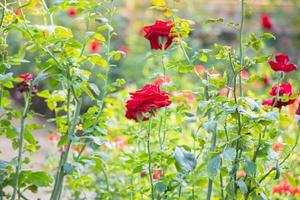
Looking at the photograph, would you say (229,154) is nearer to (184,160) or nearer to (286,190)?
(184,160)

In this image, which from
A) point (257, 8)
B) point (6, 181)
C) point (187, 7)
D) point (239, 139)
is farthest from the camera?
point (257, 8)

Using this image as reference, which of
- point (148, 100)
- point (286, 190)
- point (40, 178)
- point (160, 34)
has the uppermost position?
point (160, 34)

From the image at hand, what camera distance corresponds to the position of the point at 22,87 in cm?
173

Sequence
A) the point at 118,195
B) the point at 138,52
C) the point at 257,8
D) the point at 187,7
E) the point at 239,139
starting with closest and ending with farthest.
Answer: the point at 239,139
the point at 118,195
the point at 138,52
the point at 187,7
the point at 257,8

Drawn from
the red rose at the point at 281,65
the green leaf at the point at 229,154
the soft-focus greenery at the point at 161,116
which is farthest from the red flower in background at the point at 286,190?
the green leaf at the point at 229,154

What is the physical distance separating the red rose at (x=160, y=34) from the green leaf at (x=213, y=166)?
0.36 meters

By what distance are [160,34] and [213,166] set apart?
1.29ft

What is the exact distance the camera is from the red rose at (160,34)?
1.62 metres

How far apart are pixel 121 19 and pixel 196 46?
1.00m

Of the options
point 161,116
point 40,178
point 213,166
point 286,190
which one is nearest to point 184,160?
point 213,166

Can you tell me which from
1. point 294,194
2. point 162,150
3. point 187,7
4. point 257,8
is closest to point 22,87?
point 162,150

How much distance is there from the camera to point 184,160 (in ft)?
4.89

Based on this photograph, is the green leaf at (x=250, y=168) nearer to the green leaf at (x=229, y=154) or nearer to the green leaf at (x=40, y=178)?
the green leaf at (x=229, y=154)

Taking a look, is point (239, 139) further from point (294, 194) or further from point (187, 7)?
point (187, 7)
